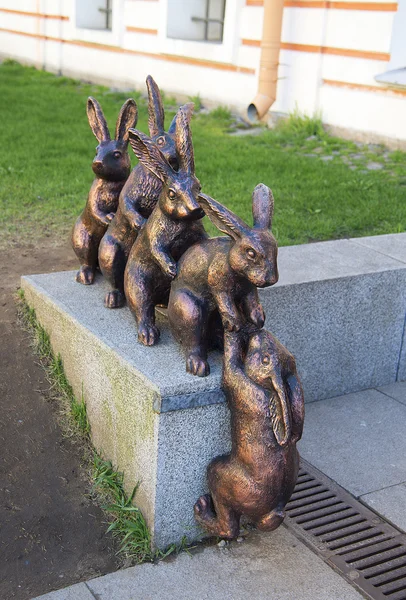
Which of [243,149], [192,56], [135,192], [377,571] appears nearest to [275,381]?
[377,571]

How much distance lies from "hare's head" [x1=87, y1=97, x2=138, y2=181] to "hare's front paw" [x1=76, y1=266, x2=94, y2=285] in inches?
19.4

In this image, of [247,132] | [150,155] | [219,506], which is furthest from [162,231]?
[247,132]

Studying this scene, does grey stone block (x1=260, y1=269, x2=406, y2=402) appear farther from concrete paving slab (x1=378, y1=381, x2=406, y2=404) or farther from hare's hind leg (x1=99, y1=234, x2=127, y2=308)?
hare's hind leg (x1=99, y1=234, x2=127, y2=308)

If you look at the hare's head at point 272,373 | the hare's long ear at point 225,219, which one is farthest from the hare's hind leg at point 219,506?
the hare's long ear at point 225,219

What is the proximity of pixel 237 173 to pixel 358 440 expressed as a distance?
400 cm

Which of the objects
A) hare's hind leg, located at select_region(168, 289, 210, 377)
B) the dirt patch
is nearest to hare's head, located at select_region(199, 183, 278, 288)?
hare's hind leg, located at select_region(168, 289, 210, 377)

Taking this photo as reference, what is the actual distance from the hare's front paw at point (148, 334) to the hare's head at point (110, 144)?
85cm

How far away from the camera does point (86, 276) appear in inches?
151

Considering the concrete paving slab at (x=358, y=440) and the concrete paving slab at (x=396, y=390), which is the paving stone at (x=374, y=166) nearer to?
the concrete paving slab at (x=396, y=390)

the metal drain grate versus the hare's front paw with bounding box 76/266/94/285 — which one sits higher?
the hare's front paw with bounding box 76/266/94/285

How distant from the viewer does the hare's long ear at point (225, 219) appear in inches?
109

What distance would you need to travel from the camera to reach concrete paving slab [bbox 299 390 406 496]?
12.0ft

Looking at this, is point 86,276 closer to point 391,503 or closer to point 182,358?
point 182,358

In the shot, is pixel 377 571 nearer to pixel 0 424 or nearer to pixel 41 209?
pixel 0 424
